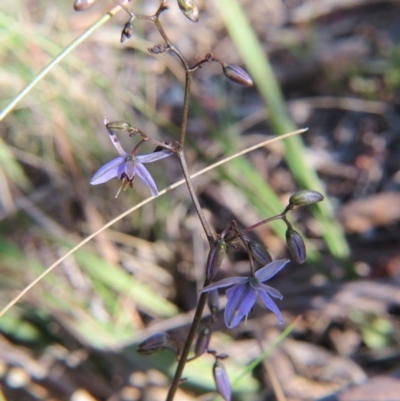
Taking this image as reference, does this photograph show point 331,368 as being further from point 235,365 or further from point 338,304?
point 235,365

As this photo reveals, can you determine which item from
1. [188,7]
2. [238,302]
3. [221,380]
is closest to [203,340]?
[221,380]

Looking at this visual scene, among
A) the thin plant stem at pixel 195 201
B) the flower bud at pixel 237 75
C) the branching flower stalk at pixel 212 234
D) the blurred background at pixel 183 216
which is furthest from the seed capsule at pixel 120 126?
the blurred background at pixel 183 216

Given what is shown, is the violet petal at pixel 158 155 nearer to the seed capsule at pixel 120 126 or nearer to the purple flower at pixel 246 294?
the seed capsule at pixel 120 126

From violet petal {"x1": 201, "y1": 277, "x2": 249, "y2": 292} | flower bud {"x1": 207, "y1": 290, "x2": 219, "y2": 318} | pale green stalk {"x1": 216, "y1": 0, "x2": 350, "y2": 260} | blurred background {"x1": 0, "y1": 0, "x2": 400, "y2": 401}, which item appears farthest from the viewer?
pale green stalk {"x1": 216, "y1": 0, "x2": 350, "y2": 260}

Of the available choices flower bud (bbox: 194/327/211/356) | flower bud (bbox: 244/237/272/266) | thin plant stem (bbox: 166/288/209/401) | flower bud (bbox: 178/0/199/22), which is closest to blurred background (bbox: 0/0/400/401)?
flower bud (bbox: 194/327/211/356)

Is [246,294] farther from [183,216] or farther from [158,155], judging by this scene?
[183,216]

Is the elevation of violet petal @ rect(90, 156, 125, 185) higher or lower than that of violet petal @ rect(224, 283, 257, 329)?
higher

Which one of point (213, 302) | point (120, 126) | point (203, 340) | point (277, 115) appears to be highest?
point (120, 126)

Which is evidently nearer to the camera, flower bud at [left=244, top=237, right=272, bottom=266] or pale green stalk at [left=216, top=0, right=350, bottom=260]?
flower bud at [left=244, top=237, right=272, bottom=266]

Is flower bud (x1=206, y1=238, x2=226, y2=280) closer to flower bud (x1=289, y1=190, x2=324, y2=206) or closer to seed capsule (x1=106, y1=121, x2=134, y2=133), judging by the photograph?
flower bud (x1=289, y1=190, x2=324, y2=206)
